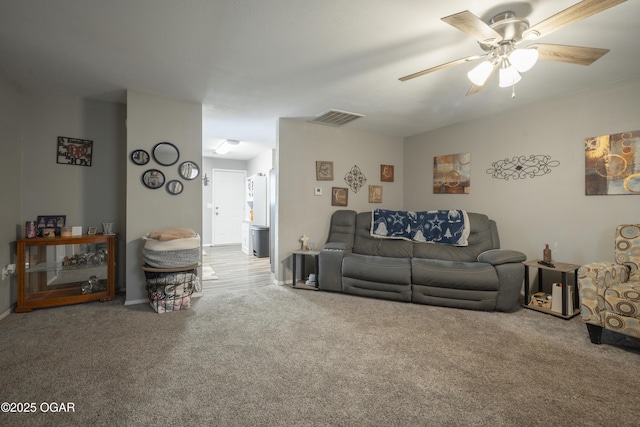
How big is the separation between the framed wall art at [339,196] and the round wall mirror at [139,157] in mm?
2489

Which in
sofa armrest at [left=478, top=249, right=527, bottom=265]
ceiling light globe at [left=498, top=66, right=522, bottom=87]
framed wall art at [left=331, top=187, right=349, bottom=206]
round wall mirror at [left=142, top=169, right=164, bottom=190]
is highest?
ceiling light globe at [left=498, top=66, right=522, bottom=87]

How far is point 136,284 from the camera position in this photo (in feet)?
10.7

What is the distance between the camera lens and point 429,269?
128 inches

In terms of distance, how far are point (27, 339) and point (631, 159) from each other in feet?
18.1

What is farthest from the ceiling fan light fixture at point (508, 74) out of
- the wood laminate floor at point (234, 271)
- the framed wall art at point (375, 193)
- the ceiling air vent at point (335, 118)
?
the wood laminate floor at point (234, 271)

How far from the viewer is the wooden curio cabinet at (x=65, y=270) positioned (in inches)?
115

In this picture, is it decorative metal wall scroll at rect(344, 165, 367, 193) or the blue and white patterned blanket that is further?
decorative metal wall scroll at rect(344, 165, 367, 193)

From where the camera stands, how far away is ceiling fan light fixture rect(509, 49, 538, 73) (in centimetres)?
172

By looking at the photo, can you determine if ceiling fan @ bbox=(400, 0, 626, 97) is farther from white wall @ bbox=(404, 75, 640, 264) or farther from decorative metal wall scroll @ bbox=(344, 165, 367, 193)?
decorative metal wall scroll @ bbox=(344, 165, 367, 193)

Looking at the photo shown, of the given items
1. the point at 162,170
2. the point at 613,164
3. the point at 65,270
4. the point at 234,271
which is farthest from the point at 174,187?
the point at 613,164

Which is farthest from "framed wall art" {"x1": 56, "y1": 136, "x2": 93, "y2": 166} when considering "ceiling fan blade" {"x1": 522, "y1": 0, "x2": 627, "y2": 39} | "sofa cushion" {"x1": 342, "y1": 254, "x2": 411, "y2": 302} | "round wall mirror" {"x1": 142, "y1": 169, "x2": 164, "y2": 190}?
"ceiling fan blade" {"x1": 522, "y1": 0, "x2": 627, "y2": 39}

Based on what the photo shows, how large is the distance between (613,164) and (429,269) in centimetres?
202

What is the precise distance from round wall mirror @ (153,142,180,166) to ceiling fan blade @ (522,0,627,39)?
339cm

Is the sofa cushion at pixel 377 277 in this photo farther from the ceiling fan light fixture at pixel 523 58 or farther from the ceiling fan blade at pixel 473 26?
the ceiling fan blade at pixel 473 26
